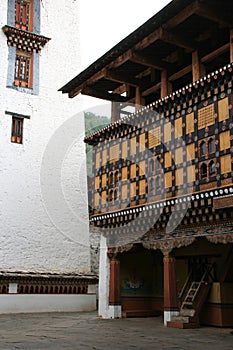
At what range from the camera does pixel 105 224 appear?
36.3 feet

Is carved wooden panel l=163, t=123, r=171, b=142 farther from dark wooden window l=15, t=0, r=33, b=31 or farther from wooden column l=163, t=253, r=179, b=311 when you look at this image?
dark wooden window l=15, t=0, r=33, b=31

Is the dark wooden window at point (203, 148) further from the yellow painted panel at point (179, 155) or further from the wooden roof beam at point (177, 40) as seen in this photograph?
the wooden roof beam at point (177, 40)

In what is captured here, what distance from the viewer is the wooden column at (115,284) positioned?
11.0 m

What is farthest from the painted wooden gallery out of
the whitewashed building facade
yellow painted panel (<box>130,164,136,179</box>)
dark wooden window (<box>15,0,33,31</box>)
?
dark wooden window (<box>15,0,33,31</box>)

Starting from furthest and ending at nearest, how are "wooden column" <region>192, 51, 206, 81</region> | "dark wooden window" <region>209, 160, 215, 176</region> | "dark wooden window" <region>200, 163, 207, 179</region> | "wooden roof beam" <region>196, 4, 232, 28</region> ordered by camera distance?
"wooden column" <region>192, 51, 206, 81</region>
"wooden roof beam" <region>196, 4, 232, 28</region>
"dark wooden window" <region>200, 163, 207, 179</region>
"dark wooden window" <region>209, 160, 215, 176</region>

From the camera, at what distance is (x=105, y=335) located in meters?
8.01

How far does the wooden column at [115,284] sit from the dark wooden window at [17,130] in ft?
17.1

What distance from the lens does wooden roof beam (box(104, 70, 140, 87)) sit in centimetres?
1092

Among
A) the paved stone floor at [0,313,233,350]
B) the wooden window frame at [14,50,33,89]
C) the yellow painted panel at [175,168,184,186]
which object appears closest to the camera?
the paved stone floor at [0,313,233,350]

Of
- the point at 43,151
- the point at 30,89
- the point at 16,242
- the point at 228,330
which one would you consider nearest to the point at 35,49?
the point at 30,89

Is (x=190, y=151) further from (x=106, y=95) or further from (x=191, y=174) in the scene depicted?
(x=106, y=95)

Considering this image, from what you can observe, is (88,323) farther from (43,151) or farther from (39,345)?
(43,151)

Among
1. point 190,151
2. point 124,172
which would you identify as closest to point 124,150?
point 124,172

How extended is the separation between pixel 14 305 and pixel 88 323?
3454mm
